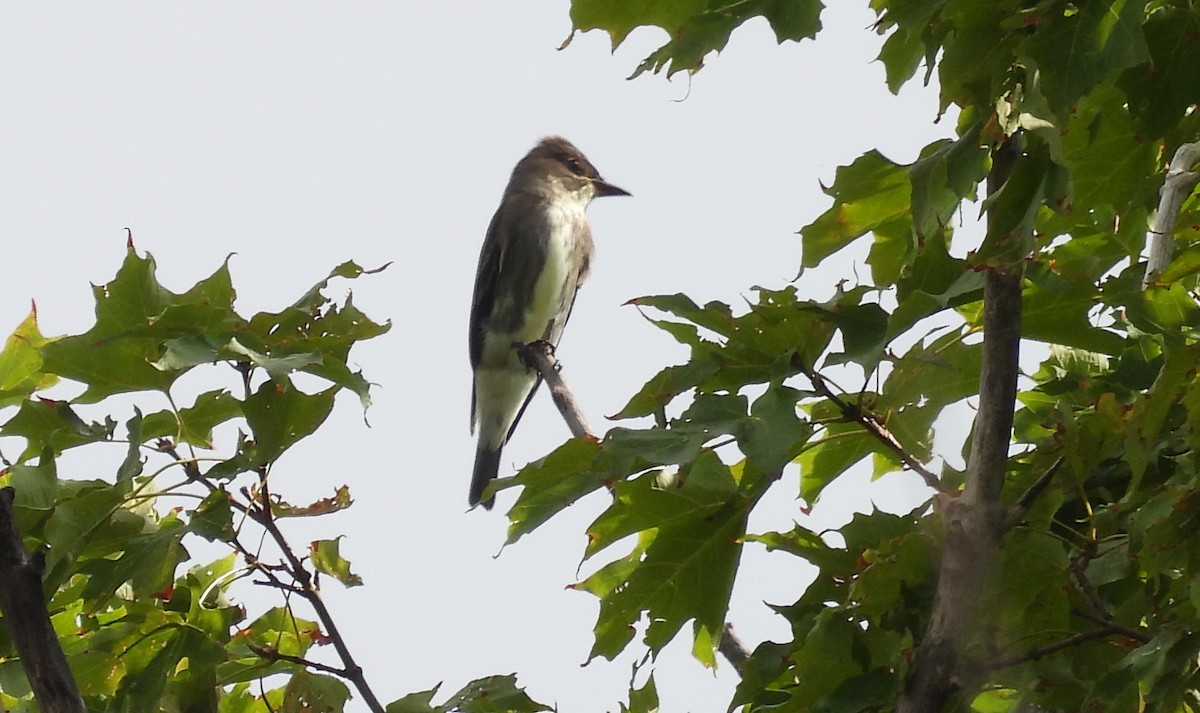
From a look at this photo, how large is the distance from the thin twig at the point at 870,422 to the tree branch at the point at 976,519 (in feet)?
0.61

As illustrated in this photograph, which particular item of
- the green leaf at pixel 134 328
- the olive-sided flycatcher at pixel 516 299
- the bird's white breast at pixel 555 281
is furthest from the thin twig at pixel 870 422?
the bird's white breast at pixel 555 281

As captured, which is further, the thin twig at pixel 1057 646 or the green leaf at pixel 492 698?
the green leaf at pixel 492 698

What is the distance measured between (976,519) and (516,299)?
20.1ft

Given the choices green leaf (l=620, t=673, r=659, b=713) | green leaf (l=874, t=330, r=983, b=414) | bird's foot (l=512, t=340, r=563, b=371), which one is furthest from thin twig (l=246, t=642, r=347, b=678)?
bird's foot (l=512, t=340, r=563, b=371)

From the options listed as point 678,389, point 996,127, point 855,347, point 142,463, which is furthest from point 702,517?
point 142,463

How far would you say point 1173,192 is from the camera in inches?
110

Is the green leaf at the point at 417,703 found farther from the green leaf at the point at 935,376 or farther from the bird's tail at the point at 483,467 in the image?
the bird's tail at the point at 483,467

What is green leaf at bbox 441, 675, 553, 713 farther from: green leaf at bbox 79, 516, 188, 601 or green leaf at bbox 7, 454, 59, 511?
green leaf at bbox 7, 454, 59, 511

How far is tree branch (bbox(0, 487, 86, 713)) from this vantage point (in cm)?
184

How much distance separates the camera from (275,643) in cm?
280

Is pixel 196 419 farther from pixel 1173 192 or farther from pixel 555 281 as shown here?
pixel 555 281

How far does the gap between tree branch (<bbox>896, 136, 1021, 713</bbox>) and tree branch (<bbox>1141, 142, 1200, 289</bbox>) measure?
856mm

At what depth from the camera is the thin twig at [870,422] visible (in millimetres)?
2098

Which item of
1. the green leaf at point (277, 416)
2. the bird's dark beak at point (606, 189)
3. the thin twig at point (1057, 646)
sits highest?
the bird's dark beak at point (606, 189)
